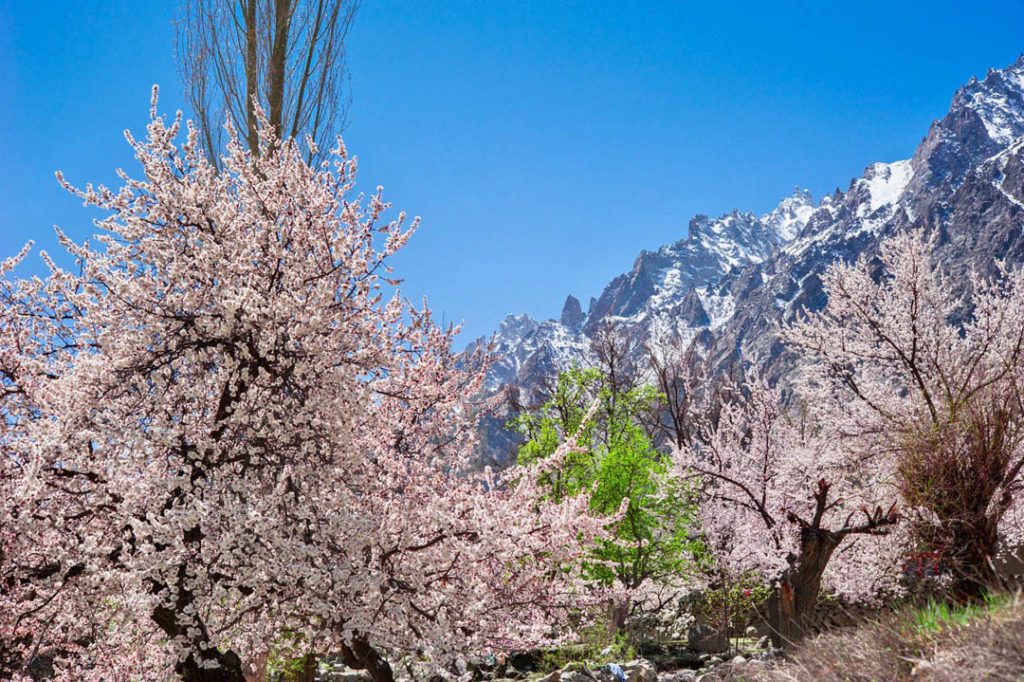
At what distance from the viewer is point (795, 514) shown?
35.5 feet

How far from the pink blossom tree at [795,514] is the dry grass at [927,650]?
4706 millimetres

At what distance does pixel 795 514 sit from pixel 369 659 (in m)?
6.75

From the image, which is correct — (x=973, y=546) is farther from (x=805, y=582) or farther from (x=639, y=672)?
(x=639, y=672)

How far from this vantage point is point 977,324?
14.6 meters

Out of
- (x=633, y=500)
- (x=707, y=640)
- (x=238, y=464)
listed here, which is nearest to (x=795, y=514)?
(x=707, y=640)

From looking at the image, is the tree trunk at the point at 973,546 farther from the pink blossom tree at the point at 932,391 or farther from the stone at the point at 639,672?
the stone at the point at 639,672

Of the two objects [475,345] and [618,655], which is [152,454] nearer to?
[475,345]

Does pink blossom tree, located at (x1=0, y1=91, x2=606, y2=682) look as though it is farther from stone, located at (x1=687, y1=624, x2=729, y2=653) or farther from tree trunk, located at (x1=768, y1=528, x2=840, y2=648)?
stone, located at (x1=687, y1=624, x2=729, y2=653)

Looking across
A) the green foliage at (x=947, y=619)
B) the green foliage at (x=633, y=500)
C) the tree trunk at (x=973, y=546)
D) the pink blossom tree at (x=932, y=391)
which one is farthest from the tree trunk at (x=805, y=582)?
the green foliage at (x=947, y=619)

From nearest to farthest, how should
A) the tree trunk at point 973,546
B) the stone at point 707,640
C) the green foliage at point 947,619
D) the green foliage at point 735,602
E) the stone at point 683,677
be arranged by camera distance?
the green foliage at point 947,619 < the tree trunk at point 973,546 < the stone at point 683,677 < the green foliage at point 735,602 < the stone at point 707,640

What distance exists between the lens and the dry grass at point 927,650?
436 cm

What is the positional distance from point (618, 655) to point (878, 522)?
19.3 ft

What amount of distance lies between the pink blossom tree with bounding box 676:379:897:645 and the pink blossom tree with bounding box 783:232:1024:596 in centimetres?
86

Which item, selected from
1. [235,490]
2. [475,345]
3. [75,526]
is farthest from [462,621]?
[475,345]
